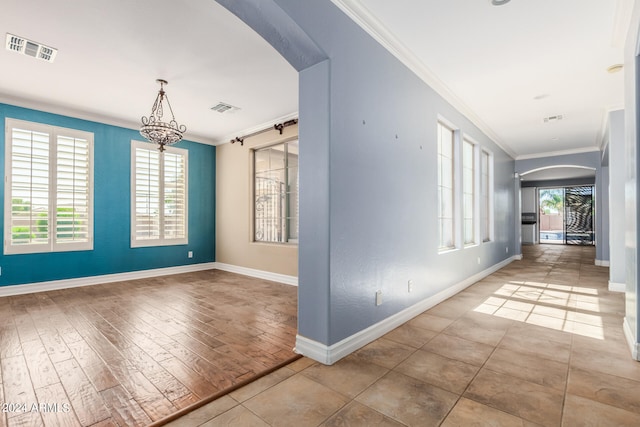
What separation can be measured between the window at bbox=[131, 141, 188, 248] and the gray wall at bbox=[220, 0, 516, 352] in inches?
169

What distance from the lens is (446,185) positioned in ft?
14.5

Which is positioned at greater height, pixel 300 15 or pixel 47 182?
pixel 300 15

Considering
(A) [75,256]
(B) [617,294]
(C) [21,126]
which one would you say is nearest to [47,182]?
(C) [21,126]

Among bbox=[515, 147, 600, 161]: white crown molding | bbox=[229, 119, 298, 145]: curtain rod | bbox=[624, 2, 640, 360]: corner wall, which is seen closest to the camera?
bbox=[624, 2, 640, 360]: corner wall

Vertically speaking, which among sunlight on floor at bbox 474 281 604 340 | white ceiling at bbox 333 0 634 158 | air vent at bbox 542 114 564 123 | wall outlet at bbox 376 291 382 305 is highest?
white ceiling at bbox 333 0 634 158

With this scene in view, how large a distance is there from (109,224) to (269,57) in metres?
3.95

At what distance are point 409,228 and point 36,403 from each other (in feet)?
10.1

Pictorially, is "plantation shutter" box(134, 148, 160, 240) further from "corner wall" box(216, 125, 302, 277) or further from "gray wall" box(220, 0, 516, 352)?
"gray wall" box(220, 0, 516, 352)

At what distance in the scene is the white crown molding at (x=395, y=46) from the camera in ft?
7.97

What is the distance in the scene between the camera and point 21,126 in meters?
4.39

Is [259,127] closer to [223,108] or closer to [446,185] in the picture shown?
[223,108]

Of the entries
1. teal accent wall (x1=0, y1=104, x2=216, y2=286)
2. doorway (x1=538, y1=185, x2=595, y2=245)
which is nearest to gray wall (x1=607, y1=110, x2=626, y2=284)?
teal accent wall (x1=0, y1=104, x2=216, y2=286)

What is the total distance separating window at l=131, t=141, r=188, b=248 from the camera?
5.47 m

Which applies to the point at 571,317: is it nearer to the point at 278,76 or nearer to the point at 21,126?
the point at 278,76
